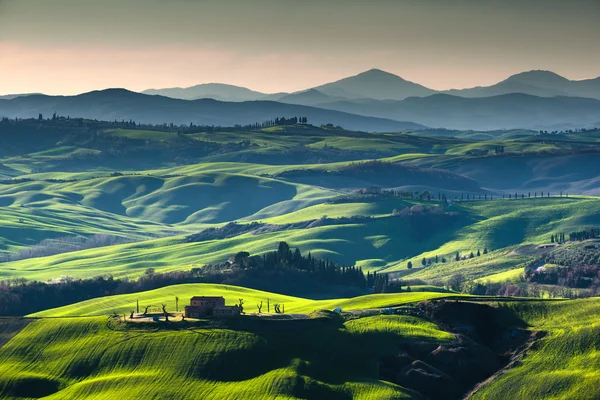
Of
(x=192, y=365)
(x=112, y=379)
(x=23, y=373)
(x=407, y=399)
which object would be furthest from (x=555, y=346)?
(x=23, y=373)

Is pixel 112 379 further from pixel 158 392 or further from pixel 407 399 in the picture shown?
pixel 407 399

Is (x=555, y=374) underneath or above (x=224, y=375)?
above

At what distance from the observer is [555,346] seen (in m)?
199

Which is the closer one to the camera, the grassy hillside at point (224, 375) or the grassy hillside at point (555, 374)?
the grassy hillside at point (555, 374)

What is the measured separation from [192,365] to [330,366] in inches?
848

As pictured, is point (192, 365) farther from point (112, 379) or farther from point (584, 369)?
point (584, 369)

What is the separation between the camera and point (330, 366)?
194375 millimetres

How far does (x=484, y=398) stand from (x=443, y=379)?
7.57 m

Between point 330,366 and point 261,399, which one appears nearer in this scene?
point 261,399

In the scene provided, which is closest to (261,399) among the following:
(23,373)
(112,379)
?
(112,379)

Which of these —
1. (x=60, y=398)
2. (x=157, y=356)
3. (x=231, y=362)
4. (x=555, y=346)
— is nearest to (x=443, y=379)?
(x=555, y=346)

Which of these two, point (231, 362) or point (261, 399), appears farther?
point (231, 362)

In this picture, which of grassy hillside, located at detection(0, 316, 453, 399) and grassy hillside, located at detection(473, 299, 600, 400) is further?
grassy hillside, located at detection(0, 316, 453, 399)

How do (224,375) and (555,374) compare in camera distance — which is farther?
(224,375)
